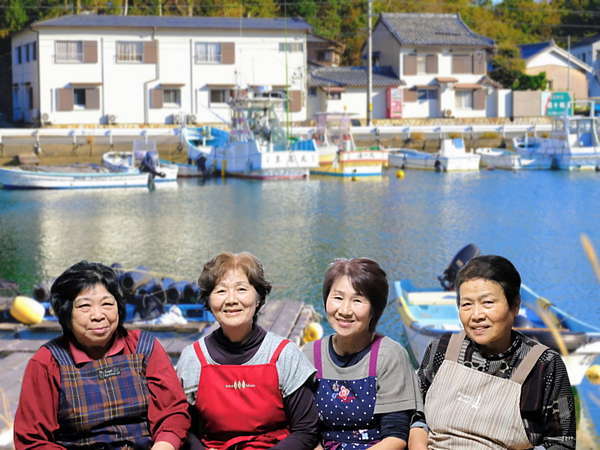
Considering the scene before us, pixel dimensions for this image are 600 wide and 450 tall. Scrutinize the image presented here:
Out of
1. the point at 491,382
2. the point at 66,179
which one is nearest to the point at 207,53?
the point at 66,179

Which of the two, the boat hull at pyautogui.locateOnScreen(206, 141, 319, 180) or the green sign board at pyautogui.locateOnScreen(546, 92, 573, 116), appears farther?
the green sign board at pyautogui.locateOnScreen(546, 92, 573, 116)

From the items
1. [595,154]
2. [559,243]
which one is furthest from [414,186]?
[559,243]

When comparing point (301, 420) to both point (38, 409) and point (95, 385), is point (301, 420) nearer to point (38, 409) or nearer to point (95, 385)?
point (95, 385)

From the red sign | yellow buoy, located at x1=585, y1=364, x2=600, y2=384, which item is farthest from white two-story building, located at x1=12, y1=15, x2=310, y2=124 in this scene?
yellow buoy, located at x1=585, y1=364, x2=600, y2=384

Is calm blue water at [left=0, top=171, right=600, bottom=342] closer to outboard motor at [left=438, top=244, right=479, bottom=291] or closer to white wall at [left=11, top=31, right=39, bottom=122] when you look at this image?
outboard motor at [left=438, top=244, right=479, bottom=291]

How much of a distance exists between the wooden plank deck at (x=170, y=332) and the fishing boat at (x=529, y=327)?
1.11 meters

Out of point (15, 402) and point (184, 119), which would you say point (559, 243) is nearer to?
point (15, 402)

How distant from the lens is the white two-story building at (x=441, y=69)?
42719 mm

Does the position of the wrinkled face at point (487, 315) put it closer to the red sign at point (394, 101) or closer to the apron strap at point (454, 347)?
the apron strap at point (454, 347)

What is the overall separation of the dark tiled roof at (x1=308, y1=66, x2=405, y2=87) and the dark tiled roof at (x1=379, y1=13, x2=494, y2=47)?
186cm

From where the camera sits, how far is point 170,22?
39.2 meters

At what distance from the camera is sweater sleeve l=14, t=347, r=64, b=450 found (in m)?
3.02

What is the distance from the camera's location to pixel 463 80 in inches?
1710

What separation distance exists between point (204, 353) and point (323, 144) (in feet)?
103
